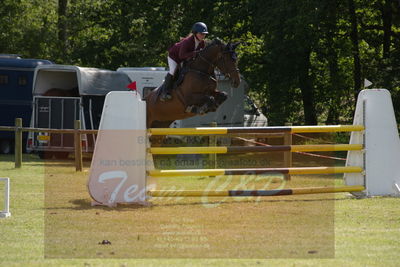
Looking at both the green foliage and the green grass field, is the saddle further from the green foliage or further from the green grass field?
the green foliage

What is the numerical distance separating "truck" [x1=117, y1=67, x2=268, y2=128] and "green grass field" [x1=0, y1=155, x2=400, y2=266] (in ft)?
35.7

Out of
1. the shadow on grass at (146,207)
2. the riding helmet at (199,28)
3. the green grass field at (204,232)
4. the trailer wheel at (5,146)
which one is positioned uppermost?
the riding helmet at (199,28)

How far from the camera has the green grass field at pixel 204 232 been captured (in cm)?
644

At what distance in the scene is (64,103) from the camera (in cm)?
2139

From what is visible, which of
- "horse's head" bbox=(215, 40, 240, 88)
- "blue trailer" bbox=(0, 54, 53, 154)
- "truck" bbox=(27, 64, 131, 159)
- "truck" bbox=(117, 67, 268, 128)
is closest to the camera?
"horse's head" bbox=(215, 40, 240, 88)

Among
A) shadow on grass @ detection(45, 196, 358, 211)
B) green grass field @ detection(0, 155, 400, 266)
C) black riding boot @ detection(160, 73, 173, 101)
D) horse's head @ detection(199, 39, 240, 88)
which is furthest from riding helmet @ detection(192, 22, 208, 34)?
shadow on grass @ detection(45, 196, 358, 211)

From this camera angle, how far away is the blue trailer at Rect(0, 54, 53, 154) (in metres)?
23.3

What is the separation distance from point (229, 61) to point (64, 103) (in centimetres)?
1032

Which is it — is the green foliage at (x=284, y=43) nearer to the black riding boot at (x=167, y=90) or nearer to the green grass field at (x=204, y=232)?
the black riding boot at (x=167, y=90)

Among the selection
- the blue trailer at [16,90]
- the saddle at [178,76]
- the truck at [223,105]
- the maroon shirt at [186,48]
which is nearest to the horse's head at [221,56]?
the maroon shirt at [186,48]

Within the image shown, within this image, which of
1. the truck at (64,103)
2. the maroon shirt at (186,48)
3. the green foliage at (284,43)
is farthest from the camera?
the green foliage at (284,43)

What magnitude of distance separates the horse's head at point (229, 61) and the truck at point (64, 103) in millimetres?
9169

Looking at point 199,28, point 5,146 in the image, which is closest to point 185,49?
point 199,28

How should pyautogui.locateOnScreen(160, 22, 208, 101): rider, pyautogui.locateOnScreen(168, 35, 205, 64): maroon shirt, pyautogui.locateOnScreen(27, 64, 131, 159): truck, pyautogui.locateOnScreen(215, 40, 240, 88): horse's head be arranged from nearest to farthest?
pyautogui.locateOnScreen(160, 22, 208, 101): rider → pyautogui.locateOnScreen(168, 35, 205, 64): maroon shirt → pyautogui.locateOnScreen(215, 40, 240, 88): horse's head → pyautogui.locateOnScreen(27, 64, 131, 159): truck
